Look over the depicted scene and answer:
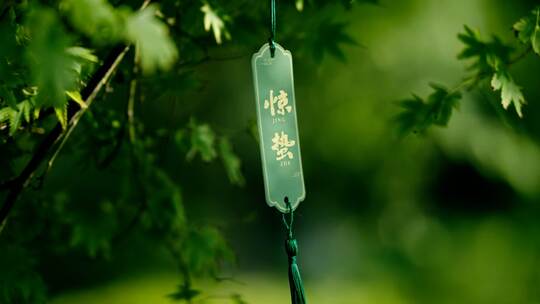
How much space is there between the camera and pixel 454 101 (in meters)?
1.58

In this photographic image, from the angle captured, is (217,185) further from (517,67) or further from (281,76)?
(281,76)

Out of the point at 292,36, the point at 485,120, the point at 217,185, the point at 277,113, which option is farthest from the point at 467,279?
the point at 277,113

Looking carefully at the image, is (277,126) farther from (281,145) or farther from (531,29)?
(531,29)

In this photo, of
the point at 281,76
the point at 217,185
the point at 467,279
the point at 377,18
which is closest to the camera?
the point at 281,76

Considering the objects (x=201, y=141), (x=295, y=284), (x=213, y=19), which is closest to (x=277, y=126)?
(x=295, y=284)

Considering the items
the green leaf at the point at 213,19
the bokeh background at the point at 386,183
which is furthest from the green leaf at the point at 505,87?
the bokeh background at the point at 386,183

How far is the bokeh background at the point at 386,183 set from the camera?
4.71m

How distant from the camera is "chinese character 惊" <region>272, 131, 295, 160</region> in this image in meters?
1.26

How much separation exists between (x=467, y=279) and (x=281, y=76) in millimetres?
3634

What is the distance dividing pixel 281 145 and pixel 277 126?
0.11ft

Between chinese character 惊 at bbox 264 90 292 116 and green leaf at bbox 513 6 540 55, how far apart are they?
1.76 feet

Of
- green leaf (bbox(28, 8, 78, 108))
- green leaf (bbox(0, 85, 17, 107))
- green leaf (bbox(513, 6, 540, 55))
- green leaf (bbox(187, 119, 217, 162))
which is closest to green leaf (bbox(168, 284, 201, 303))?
green leaf (bbox(187, 119, 217, 162))

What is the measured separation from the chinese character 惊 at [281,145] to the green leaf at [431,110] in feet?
1.42

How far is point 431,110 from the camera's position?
1.62 m
